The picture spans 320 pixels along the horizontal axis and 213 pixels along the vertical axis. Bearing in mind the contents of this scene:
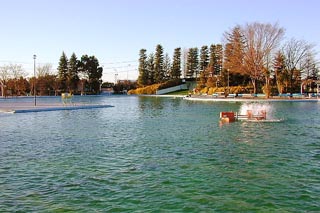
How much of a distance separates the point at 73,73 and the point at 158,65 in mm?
18702

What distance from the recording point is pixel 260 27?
44.4 meters

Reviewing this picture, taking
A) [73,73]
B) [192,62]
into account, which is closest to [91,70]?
[73,73]

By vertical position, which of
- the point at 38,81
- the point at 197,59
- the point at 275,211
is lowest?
the point at 275,211

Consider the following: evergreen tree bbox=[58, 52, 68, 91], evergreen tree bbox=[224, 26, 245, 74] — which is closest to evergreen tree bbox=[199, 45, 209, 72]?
evergreen tree bbox=[224, 26, 245, 74]

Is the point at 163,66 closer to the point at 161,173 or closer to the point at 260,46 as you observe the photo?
the point at 260,46

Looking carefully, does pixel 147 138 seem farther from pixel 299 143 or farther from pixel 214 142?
pixel 299 143

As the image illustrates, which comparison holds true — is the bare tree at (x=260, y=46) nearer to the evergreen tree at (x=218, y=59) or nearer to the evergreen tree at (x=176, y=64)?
the evergreen tree at (x=218, y=59)

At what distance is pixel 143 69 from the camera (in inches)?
3027

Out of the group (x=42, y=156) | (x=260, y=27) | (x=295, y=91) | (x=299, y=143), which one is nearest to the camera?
(x=42, y=156)

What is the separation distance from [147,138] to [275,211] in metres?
7.01

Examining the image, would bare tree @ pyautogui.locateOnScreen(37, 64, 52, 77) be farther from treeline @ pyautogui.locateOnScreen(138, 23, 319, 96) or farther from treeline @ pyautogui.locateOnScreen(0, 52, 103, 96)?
treeline @ pyautogui.locateOnScreen(138, 23, 319, 96)

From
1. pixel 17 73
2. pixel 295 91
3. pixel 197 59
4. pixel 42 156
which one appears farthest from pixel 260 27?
pixel 17 73

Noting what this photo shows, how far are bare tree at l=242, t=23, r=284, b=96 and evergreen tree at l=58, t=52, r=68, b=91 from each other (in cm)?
3982

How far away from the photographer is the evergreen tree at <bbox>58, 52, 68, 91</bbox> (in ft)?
231
